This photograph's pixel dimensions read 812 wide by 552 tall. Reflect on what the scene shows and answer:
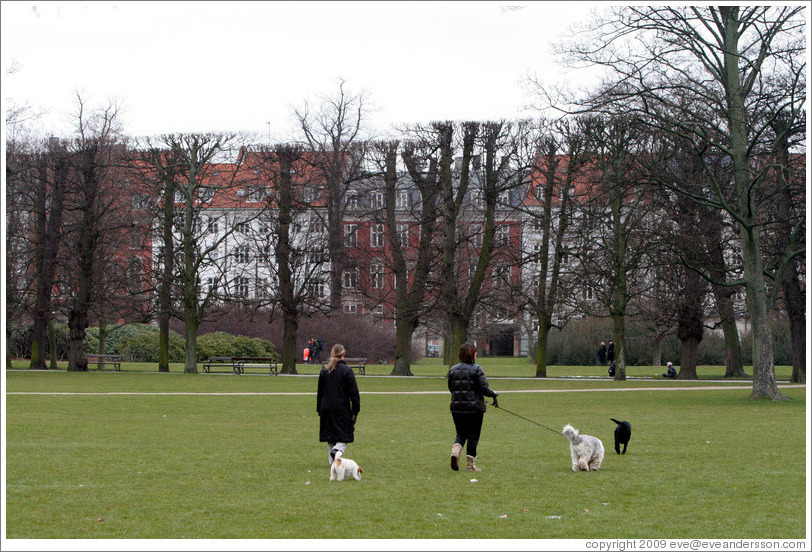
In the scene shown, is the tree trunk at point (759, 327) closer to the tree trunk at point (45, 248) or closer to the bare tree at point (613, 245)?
the bare tree at point (613, 245)

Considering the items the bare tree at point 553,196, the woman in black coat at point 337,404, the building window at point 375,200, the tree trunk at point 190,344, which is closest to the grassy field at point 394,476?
the woman in black coat at point 337,404

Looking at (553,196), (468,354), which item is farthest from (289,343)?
(468,354)

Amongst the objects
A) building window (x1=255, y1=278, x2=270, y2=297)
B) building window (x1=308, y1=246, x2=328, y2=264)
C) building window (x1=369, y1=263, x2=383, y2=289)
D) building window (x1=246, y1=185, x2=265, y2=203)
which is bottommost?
building window (x1=255, y1=278, x2=270, y2=297)

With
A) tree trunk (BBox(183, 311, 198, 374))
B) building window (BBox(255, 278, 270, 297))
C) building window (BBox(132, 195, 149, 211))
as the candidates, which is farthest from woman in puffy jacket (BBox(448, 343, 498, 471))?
building window (BBox(132, 195, 149, 211))

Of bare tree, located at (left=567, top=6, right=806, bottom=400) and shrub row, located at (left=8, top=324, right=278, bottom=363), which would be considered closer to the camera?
bare tree, located at (left=567, top=6, right=806, bottom=400)

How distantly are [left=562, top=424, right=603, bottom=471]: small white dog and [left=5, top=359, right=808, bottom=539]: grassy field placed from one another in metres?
0.21

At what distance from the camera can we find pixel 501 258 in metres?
45.9

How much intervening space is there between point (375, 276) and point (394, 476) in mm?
33634

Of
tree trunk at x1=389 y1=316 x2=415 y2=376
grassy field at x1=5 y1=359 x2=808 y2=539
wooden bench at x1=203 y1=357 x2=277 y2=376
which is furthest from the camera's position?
wooden bench at x1=203 y1=357 x2=277 y2=376

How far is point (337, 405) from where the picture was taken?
12234 mm

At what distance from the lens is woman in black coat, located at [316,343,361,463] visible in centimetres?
1218

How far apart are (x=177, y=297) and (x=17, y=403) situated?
21.6m

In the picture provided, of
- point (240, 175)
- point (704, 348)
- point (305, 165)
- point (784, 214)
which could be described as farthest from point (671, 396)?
point (704, 348)

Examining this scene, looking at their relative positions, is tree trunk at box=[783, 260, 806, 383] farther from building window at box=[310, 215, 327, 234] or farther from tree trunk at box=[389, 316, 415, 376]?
building window at box=[310, 215, 327, 234]
